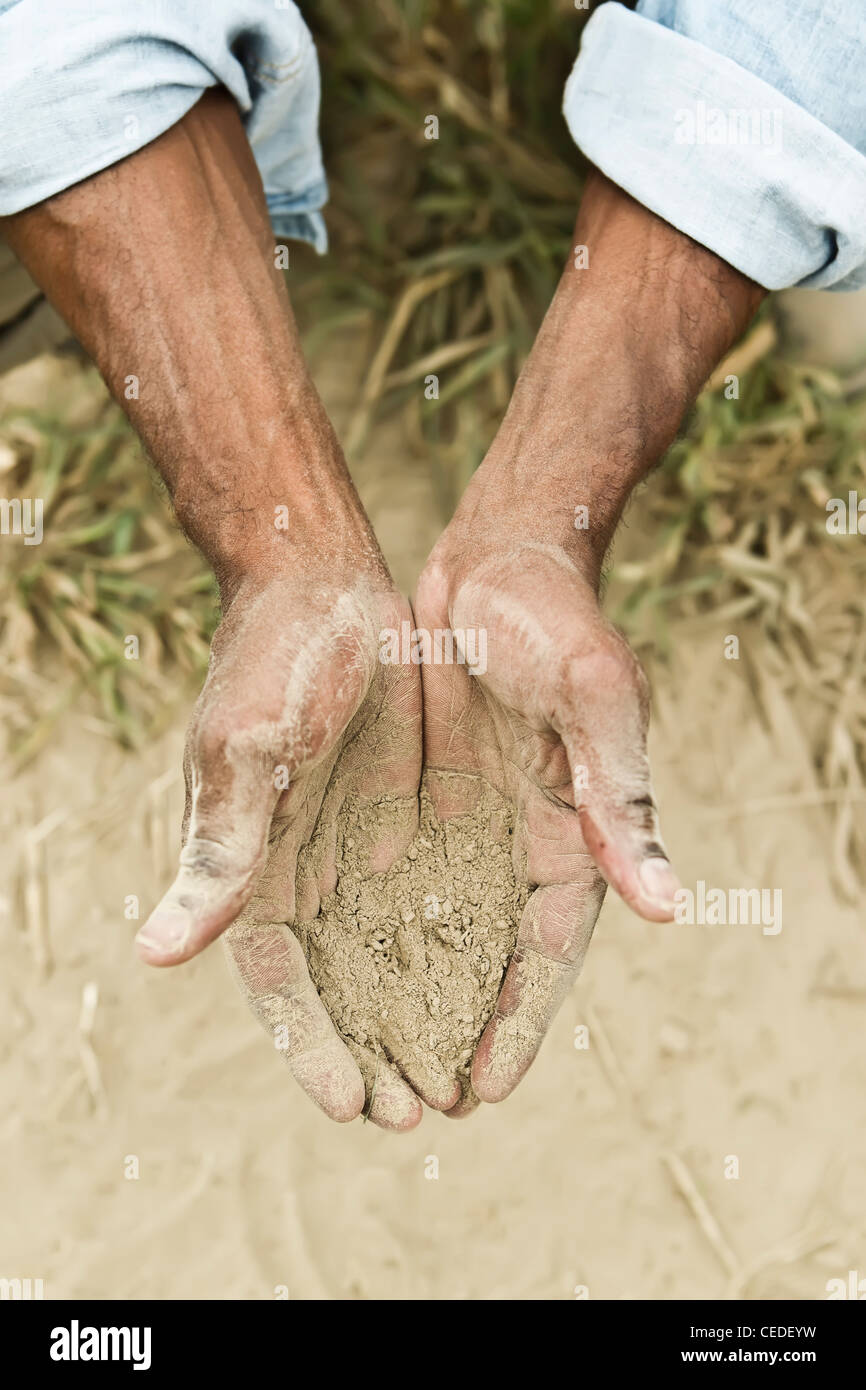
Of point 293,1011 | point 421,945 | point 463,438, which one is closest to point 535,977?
point 421,945

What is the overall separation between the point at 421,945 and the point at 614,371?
1.95 feet

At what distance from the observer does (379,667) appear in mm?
1141

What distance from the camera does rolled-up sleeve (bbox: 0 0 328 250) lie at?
104 centimetres

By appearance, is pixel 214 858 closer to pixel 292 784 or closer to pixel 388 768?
pixel 292 784

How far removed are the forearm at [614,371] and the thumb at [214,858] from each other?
15.0 inches

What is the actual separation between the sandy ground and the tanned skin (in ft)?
2.17

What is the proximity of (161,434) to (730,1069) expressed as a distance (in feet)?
4.19

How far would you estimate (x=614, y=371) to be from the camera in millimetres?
1154

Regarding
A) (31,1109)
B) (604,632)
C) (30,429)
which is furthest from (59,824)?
(604,632)

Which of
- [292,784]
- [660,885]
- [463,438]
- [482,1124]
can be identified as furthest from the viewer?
[463,438]

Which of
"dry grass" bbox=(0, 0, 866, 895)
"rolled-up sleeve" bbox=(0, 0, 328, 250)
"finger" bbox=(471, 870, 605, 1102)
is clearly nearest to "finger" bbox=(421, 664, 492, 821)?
→ "finger" bbox=(471, 870, 605, 1102)

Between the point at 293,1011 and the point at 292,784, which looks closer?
the point at 292,784

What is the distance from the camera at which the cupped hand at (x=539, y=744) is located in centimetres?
92

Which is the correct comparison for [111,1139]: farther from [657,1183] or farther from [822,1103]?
[822,1103]
